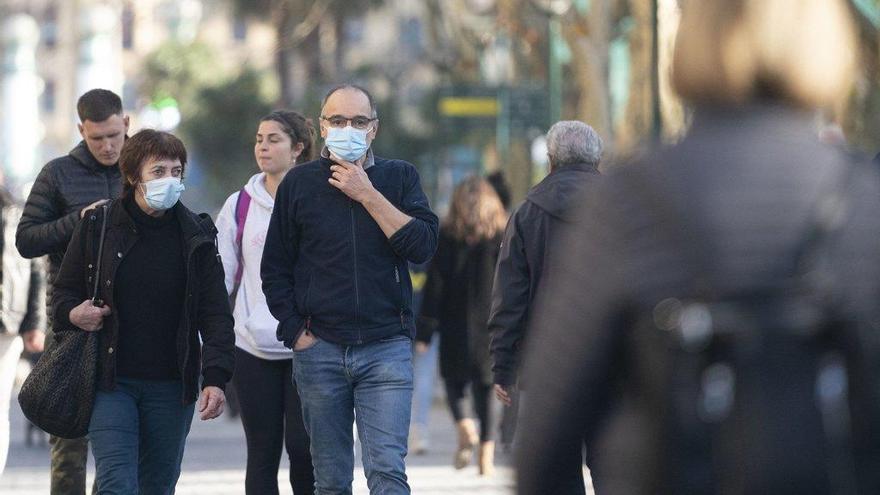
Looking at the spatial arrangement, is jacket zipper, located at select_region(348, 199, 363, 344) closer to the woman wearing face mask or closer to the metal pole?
the woman wearing face mask

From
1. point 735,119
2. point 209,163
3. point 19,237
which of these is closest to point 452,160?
point 209,163

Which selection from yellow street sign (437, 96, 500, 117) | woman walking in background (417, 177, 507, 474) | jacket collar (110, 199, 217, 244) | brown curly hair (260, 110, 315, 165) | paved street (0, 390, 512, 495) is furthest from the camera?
yellow street sign (437, 96, 500, 117)

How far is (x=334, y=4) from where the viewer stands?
42.2 metres

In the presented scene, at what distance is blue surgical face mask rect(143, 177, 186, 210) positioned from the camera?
7230 millimetres

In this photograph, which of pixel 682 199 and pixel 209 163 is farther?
pixel 209 163

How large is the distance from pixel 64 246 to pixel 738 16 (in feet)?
17.9

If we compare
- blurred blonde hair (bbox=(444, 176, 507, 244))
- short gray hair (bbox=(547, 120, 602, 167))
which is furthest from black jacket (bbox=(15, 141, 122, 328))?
blurred blonde hair (bbox=(444, 176, 507, 244))

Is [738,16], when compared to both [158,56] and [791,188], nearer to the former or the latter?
[791,188]

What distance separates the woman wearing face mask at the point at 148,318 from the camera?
7039mm

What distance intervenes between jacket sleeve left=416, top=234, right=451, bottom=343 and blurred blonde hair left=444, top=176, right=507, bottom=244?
15 centimetres

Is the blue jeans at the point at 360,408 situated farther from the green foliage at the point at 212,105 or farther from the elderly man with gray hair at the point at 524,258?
the green foliage at the point at 212,105

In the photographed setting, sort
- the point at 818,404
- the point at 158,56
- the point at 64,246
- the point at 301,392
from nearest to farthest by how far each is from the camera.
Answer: the point at 818,404
the point at 301,392
the point at 64,246
the point at 158,56

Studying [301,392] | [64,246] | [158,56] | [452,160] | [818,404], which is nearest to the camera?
[818,404]

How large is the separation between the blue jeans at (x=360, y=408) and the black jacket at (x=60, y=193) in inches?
55.2
